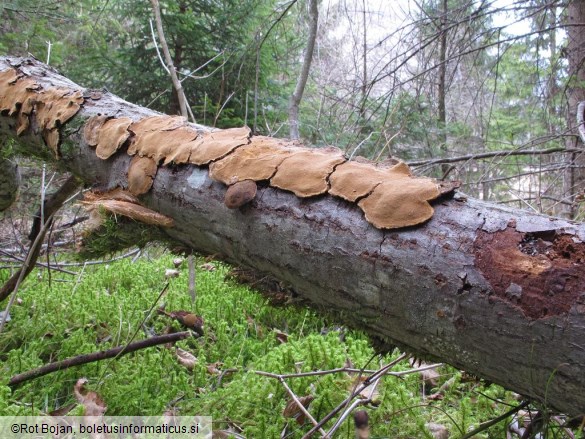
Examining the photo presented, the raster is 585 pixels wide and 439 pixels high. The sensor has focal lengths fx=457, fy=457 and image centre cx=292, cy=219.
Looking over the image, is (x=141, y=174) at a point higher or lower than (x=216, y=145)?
lower

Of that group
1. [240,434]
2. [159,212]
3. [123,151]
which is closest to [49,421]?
[240,434]

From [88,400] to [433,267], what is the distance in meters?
1.35

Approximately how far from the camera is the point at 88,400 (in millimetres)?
1607

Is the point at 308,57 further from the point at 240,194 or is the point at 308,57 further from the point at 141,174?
the point at 240,194

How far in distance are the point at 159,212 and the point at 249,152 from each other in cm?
37

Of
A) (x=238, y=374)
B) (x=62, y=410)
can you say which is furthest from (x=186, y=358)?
(x=62, y=410)

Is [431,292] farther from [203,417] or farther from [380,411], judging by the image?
[203,417]

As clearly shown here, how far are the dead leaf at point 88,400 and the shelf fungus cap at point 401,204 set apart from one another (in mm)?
1189

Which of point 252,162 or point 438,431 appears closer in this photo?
point 252,162

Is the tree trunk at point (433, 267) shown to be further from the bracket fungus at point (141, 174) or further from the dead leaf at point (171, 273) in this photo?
the dead leaf at point (171, 273)

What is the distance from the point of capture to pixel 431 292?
0.86m

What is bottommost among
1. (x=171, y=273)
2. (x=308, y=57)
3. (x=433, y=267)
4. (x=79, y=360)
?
(x=171, y=273)

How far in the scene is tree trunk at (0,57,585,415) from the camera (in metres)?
0.76

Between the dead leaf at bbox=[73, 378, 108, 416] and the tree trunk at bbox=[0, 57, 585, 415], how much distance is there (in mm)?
732
